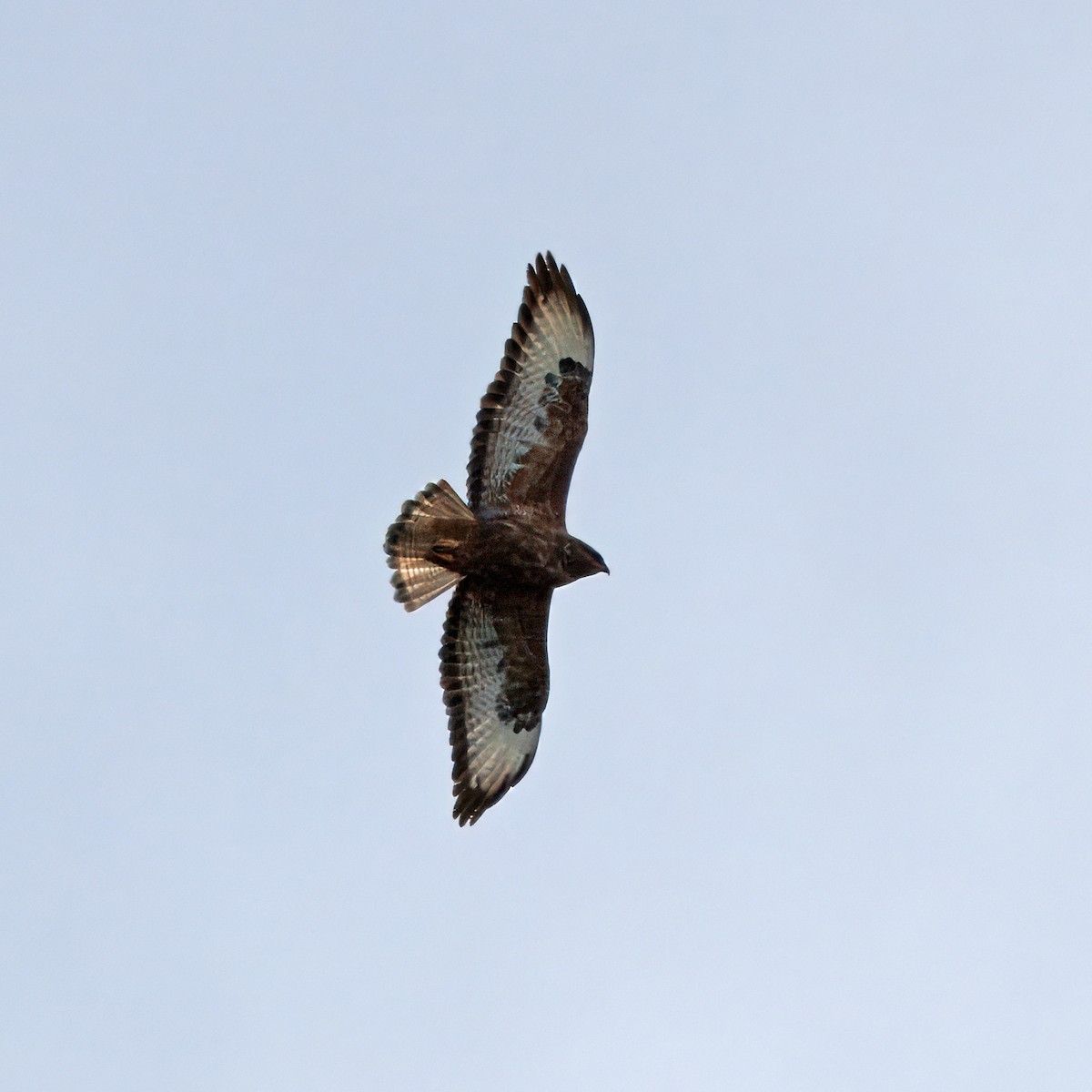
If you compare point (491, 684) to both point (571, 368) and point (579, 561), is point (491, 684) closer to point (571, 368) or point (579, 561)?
point (579, 561)

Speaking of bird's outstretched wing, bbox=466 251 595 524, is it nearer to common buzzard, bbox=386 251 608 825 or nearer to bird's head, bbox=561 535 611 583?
common buzzard, bbox=386 251 608 825

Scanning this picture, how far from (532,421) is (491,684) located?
89.4 inches

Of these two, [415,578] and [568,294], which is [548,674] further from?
[568,294]

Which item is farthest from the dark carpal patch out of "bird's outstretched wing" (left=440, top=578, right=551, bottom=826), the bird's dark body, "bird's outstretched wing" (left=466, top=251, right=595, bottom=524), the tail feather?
"bird's outstretched wing" (left=440, top=578, right=551, bottom=826)

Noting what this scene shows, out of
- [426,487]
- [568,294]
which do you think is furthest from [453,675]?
[568,294]

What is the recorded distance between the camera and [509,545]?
12773 millimetres

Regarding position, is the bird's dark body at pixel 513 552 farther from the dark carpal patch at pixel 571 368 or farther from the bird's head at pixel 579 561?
the dark carpal patch at pixel 571 368

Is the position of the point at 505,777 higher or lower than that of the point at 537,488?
lower

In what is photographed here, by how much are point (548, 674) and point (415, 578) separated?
1605 mm

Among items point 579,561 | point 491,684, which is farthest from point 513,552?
point 491,684

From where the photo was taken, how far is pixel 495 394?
42.9ft

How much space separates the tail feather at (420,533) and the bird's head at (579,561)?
0.84m

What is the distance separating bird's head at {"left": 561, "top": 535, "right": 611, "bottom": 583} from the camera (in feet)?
42.6

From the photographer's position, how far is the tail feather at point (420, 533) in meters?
12.6
